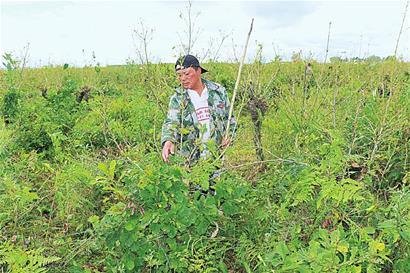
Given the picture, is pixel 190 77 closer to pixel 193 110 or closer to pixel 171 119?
pixel 193 110

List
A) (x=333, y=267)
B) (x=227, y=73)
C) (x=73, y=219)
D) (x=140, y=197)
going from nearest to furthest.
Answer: (x=333, y=267), (x=140, y=197), (x=73, y=219), (x=227, y=73)

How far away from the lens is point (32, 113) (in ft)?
17.7

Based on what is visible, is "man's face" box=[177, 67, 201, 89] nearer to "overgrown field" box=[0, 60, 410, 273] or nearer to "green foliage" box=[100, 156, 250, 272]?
"overgrown field" box=[0, 60, 410, 273]

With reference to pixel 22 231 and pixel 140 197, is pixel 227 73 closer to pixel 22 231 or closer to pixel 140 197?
pixel 22 231

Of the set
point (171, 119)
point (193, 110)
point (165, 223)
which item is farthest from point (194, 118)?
point (165, 223)

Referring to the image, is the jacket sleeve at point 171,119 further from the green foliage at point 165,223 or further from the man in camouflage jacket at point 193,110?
the green foliage at point 165,223

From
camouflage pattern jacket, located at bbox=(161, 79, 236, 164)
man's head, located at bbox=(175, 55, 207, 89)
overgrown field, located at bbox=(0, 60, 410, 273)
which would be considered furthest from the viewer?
man's head, located at bbox=(175, 55, 207, 89)

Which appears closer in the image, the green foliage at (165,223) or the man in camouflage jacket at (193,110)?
the green foliage at (165,223)

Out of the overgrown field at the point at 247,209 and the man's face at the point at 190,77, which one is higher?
the man's face at the point at 190,77

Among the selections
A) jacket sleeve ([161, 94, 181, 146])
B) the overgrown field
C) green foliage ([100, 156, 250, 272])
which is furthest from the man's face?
green foliage ([100, 156, 250, 272])

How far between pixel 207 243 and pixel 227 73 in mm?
5622

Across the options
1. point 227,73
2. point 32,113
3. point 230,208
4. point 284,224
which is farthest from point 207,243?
point 227,73

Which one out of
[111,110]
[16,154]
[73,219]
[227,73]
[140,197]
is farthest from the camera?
[227,73]

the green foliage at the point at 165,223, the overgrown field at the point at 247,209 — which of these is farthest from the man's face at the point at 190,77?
the green foliage at the point at 165,223
